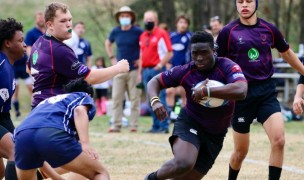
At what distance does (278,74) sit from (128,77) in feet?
19.5

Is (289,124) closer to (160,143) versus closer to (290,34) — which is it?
(160,143)

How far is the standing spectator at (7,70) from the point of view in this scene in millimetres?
7453

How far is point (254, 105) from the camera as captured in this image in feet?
26.9

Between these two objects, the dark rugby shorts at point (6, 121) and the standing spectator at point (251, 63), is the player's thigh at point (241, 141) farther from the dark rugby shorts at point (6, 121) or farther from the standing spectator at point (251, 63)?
the dark rugby shorts at point (6, 121)

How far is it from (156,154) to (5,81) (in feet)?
14.5

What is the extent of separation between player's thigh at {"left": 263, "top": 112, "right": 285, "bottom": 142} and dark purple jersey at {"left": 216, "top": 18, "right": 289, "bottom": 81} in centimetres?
47

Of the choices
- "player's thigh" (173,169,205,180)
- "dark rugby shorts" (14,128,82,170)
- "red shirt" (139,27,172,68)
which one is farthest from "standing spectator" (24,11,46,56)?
"dark rugby shorts" (14,128,82,170)

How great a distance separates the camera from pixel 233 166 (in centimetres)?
833

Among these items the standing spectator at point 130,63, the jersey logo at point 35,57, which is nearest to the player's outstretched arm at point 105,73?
A: the jersey logo at point 35,57

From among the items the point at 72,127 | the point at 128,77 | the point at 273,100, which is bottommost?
the point at 128,77

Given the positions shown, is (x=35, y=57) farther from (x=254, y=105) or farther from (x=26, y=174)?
(x=254, y=105)

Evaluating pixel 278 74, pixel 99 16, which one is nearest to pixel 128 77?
pixel 278 74

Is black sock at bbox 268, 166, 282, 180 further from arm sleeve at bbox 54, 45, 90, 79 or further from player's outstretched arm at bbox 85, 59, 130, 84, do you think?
arm sleeve at bbox 54, 45, 90, 79

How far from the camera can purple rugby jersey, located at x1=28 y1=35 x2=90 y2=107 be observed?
7.04 m
